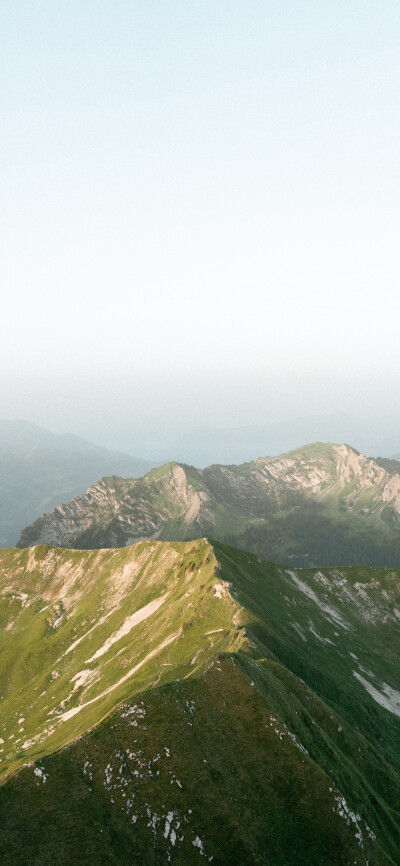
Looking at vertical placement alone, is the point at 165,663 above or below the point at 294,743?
below

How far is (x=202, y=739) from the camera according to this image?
4828cm

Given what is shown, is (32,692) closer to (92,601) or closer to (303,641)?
(92,601)

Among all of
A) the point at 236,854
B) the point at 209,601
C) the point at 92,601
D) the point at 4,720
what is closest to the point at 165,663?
the point at 209,601

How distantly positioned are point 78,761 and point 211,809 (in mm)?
14442

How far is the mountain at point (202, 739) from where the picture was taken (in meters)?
40.4

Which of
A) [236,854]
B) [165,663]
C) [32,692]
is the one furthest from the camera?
[32,692]

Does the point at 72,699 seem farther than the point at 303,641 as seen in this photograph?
No

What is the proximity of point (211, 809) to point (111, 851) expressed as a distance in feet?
34.0

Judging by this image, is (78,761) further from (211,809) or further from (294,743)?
(294,743)

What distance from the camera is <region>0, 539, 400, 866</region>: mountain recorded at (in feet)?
133

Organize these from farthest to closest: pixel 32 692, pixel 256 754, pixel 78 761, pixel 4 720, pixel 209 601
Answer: pixel 32 692 < pixel 4 720 < pixel 209 601 < pixel 256 754 < pixel 78 761

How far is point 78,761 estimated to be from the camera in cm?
4456

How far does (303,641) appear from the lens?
4722 inches

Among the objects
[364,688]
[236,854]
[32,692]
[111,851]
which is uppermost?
[111,851]
